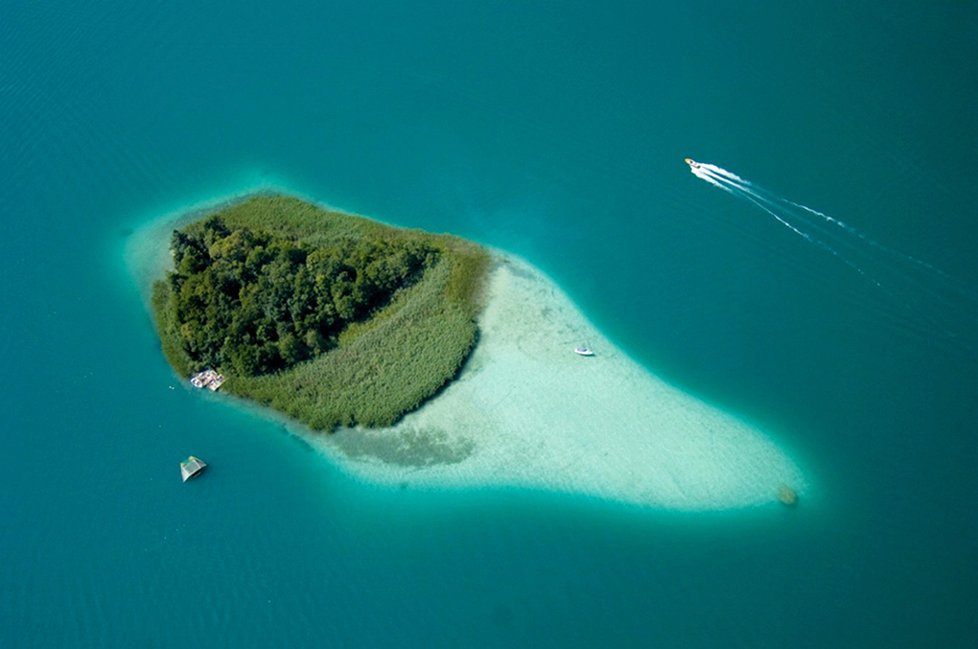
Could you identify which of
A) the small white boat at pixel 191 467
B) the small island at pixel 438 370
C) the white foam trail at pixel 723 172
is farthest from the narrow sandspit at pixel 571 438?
the white foam trail at pixel 723 172

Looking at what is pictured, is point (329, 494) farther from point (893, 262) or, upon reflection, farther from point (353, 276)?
point (893, 262)

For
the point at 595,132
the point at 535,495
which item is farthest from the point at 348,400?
the point at 595,132

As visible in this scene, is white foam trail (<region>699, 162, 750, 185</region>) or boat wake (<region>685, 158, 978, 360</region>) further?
white foam trail (<region>699, 162, 750, 185</region>)

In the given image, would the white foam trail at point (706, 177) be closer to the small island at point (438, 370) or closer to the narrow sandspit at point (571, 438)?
the small island at point (438, 370)

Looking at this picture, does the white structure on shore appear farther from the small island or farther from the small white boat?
the small white boat

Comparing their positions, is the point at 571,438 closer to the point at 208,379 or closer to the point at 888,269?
the point at 208,379

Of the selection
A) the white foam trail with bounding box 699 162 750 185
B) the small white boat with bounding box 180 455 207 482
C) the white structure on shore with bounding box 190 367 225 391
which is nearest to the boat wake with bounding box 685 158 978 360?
the white foam trail with bounding box 699 162 750 185

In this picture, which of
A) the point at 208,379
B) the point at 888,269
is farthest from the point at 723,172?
the point at 208,379
